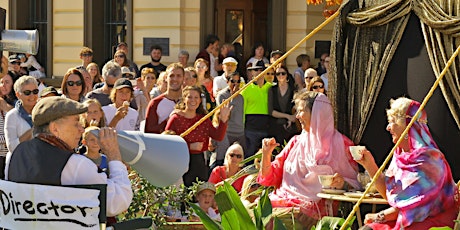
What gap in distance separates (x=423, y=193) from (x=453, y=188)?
11.3 inches

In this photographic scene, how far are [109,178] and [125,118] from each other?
6.16m

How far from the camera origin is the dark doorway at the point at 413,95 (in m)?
11.5

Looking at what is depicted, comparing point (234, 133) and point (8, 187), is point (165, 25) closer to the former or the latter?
point (234, 133)

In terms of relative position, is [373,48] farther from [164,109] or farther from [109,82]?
[109,82]

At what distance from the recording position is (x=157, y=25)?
940 inches

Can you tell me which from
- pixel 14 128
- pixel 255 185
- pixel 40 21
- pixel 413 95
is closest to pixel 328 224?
pixel 413 95

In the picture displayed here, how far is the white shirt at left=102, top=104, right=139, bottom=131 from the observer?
48.3 ft

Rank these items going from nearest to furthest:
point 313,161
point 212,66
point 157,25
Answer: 1. point 313,161
2. point 212,66
3. point 157,25

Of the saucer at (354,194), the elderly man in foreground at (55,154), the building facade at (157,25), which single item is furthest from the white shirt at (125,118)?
the building facade at (157,25)

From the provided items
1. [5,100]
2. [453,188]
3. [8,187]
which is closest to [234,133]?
[5,100]

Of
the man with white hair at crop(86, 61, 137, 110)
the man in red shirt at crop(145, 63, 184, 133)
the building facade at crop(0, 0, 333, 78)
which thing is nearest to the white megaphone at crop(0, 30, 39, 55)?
the man in red shirt at crop(145, 63, 184, 133)

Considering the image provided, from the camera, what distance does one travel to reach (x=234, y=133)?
1758cm

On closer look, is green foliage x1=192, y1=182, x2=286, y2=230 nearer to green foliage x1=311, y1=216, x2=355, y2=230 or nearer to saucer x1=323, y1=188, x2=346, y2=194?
green foliage x1=311, y1=216, x2=355, y2=230

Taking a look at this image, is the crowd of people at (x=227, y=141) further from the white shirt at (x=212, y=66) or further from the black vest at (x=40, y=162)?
the white shirt at (x=212, y=66)
